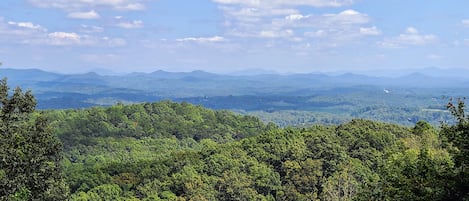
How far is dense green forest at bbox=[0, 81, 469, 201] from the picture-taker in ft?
47.8

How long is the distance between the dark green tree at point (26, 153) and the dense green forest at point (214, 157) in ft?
0.10

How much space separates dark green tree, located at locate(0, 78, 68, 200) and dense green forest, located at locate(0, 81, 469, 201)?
3 centimetres

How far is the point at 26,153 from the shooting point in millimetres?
15438

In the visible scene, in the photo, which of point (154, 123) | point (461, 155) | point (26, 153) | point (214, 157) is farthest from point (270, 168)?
point (154, 123)

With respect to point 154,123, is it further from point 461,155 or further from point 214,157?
point 461,155

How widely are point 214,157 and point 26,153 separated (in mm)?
39811

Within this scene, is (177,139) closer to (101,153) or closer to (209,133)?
(209,133)

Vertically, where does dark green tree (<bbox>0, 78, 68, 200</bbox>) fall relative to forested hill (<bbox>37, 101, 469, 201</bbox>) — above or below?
above

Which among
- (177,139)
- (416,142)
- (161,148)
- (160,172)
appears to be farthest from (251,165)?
(177,139)

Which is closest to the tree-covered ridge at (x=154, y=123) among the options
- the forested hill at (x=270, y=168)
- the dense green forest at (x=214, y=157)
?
the dense green forest at (x=214, y=157)

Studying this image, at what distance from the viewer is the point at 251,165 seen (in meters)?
52.2

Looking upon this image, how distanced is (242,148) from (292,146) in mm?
6679

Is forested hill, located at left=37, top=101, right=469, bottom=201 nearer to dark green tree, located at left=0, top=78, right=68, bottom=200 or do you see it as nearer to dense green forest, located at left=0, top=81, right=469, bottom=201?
dense green forest, located at left=0, top=81, right=469, bottom=201

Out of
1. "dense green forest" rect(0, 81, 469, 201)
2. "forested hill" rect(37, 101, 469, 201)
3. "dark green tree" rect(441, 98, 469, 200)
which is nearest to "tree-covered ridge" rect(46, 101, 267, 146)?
"dense green forest" rect(0, 81, 469, 201)
